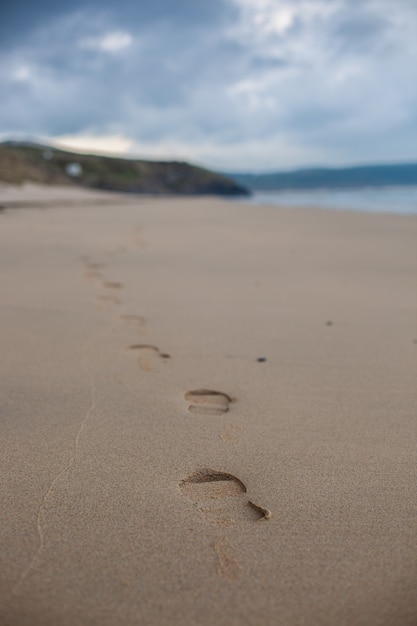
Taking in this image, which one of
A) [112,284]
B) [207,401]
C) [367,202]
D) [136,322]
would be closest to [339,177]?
[367,202]

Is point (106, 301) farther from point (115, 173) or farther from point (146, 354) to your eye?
point (115, 173)

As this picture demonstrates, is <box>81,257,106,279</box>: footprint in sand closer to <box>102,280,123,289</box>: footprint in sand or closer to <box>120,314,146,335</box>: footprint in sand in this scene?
<box>102,280,123,289</box>: footprint in sand

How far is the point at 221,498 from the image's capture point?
1.31m

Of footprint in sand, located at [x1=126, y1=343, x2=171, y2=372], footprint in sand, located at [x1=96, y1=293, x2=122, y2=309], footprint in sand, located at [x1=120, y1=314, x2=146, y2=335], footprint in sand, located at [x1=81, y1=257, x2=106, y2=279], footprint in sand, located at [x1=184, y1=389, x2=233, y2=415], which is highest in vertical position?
footprint in sand, located at [x1=81, y1=257, x2=106, y2=279]

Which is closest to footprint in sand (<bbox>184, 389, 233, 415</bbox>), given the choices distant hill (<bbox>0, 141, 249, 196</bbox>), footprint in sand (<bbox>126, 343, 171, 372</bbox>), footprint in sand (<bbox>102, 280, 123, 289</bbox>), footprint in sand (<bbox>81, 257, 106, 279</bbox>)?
footprint in sand (<bbox>126, 343, 171, 372</bbox>)

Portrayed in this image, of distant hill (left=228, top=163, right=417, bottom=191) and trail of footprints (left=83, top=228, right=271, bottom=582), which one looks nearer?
trail of footprints (left=83, top=228, right=271, bottom=582)

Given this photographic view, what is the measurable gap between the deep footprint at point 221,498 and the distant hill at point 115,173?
3178 cm

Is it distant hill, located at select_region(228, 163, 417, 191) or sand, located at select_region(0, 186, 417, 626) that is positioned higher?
distant hill, located at select_region(228, 163, 417, 191)

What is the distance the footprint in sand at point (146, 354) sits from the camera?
2223 mm

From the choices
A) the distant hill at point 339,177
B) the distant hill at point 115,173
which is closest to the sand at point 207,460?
the distant hill at point 115,173

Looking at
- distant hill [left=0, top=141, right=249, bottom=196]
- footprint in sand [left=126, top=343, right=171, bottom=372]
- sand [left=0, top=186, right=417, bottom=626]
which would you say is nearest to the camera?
sand [left=0, top=186, right=417, bottom=626]

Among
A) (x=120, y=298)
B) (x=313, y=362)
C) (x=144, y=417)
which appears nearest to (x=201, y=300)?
(x=120, y=298)

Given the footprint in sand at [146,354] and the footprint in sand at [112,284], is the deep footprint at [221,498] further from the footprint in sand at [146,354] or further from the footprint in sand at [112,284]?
the footprint in sand at [112,284]

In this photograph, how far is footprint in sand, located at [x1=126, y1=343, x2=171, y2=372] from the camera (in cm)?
222
